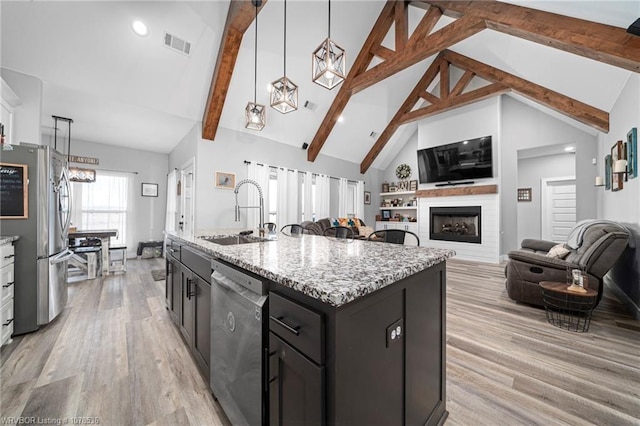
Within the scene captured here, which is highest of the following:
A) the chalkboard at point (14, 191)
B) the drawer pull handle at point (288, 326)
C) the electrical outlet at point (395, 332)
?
the chalkboard at point (14, 191)

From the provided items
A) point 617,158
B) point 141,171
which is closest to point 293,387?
point 617,158

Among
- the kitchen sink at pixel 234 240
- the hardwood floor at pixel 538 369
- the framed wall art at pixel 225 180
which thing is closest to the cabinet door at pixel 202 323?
the kitchen sink at pixel 234 240

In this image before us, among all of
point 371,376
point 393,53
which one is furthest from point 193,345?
point 393,53

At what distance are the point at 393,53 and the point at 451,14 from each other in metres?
0.95

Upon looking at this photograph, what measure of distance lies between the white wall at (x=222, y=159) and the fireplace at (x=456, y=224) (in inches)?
151

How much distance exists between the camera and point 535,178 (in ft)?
20.3

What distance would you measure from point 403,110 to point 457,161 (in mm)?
1988

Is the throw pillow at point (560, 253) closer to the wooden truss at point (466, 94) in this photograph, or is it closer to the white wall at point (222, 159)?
the wooden truss at point (466, 94)

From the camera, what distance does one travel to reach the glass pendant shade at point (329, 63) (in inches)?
84.9

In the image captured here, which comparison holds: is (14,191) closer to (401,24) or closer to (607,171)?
(401,24)

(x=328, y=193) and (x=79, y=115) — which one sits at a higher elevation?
(x=79, y=115)

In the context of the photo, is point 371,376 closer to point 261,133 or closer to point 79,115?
point 261,133

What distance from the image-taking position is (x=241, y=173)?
4.96 meters

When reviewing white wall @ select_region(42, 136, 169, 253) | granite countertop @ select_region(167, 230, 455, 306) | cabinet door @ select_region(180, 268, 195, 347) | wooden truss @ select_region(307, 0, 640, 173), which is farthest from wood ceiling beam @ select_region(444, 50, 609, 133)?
white wall @ select_region(42, 136, 169, 253)
